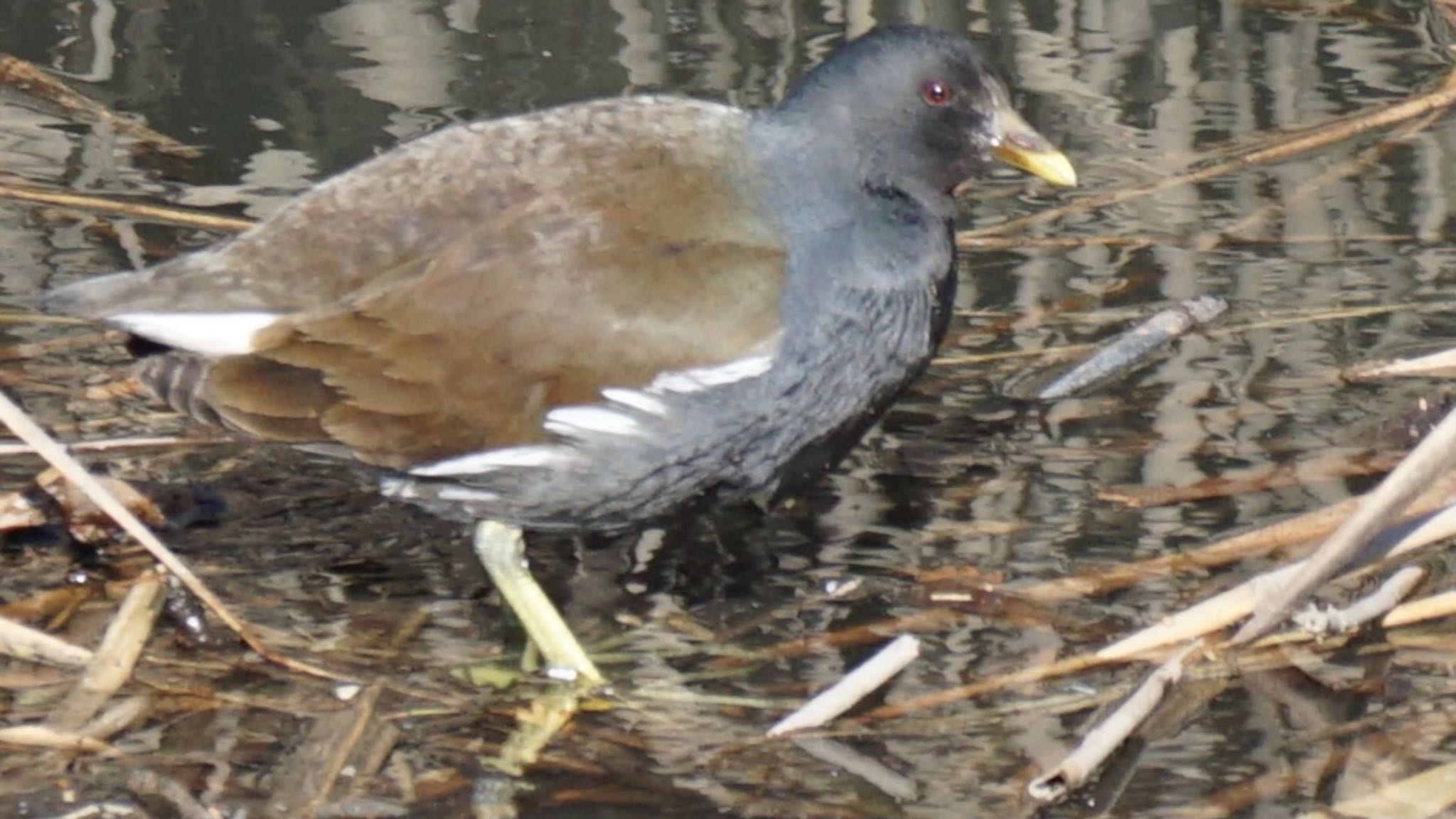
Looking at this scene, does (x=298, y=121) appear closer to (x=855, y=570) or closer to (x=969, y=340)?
(x=969, y=340)

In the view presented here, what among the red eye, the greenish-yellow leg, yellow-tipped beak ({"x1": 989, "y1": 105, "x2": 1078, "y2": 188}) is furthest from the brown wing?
yellow-tipped beak ({"x1": 989, "y1": 105, "x2": 1078, "y2": 188})

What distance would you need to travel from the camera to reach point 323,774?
3.37 meters

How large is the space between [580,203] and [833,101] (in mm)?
499

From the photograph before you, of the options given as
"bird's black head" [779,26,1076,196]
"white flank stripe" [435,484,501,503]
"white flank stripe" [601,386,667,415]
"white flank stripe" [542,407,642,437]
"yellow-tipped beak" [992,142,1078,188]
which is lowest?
"white flank stripe" [435,484,501,503]

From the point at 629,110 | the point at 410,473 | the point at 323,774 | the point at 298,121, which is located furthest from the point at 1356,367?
the point at 298,121

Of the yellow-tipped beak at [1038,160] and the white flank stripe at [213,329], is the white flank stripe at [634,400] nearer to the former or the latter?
the white flank stripe at [213,329]

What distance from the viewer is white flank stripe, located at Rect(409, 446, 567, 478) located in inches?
149

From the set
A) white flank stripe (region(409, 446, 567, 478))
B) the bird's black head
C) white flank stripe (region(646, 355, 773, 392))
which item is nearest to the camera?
white flank stripe (region(646, 355, 773, 392))

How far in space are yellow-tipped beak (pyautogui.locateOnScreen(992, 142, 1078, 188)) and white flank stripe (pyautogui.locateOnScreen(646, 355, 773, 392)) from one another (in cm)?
65

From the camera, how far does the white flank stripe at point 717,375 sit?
3668 millimetres

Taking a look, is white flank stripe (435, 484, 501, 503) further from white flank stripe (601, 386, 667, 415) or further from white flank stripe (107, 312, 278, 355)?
white flank stripe (107, 312, 278, 355)

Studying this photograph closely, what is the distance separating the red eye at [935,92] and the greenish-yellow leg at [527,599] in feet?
3.29

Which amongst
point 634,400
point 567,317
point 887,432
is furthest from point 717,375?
point 887,432

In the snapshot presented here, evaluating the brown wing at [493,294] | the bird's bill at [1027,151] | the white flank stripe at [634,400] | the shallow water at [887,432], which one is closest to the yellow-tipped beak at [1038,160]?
the bird's bill at [1027,151]
